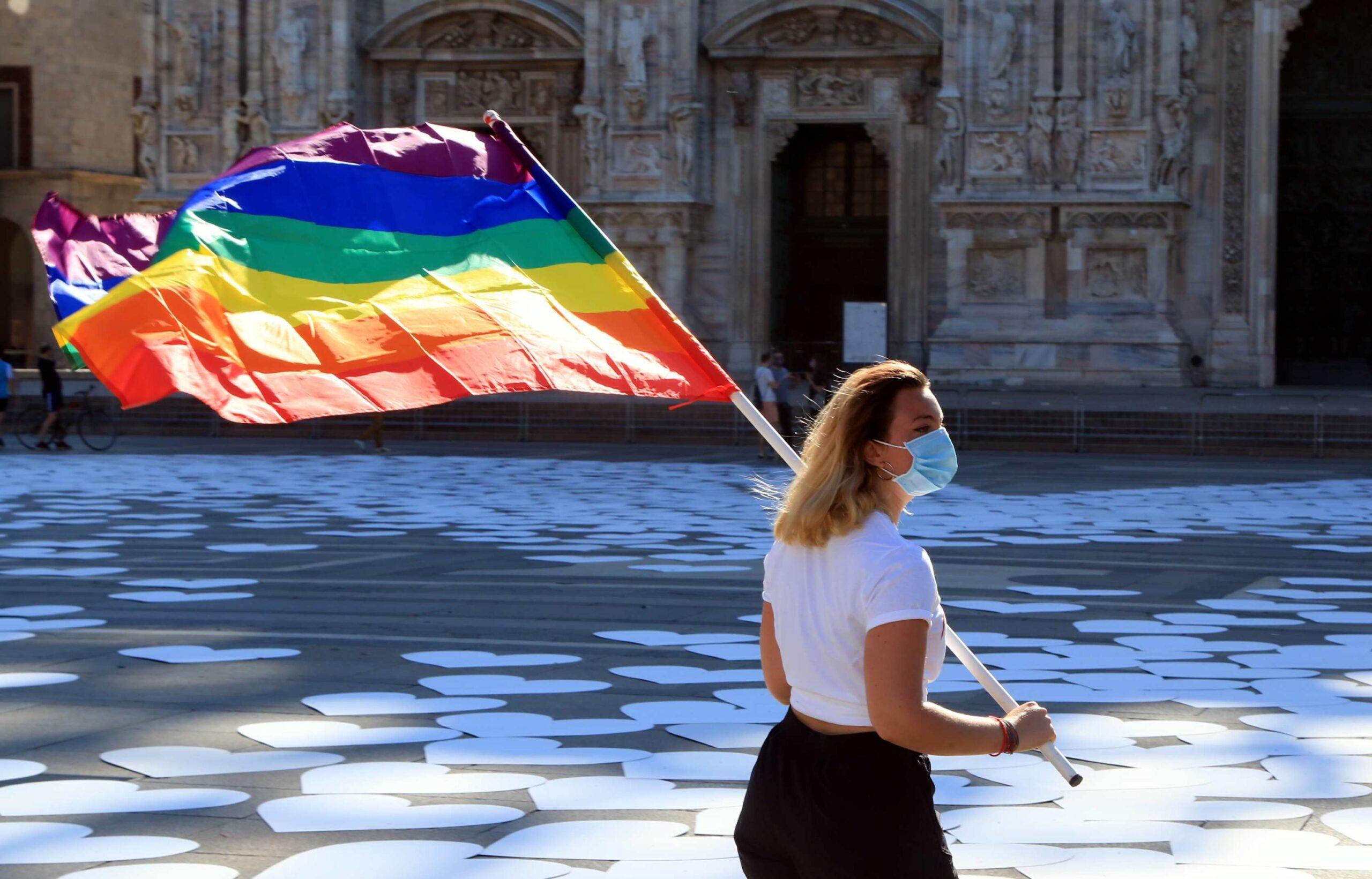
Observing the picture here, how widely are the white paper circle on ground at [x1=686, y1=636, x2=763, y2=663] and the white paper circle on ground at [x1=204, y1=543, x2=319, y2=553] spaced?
5192 mm

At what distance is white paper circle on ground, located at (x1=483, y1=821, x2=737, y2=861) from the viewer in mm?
5375

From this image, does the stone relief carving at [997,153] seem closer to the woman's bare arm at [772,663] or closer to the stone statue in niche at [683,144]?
the stone statue in niche at [683,144]

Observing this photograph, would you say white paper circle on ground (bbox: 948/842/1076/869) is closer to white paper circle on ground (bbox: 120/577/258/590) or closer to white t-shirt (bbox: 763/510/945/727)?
white t-shirt (bbox: 763/510/945/727)

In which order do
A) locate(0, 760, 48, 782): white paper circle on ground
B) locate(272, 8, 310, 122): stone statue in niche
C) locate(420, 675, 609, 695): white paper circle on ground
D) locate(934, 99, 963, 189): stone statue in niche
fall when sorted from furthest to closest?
1. locate(272, 8, 310, 122): stone statue in niche
2. locate(934, 99, 963, 189): stone statue in niche
3. locate(420, 675, 609, 695): white paper circle on ground
4. locate(0, 760, 48, 782): white paper circle on ground

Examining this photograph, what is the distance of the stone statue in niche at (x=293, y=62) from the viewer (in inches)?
1428

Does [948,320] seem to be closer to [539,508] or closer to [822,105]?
[822,105]

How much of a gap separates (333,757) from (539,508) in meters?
11.1

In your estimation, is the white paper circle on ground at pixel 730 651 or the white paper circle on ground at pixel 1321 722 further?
the white paper circle on ground at pixel 730 651

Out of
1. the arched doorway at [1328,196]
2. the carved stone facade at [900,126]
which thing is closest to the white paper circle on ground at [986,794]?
the carved stone facade at [900,126]

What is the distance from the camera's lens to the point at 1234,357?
32.7 metres

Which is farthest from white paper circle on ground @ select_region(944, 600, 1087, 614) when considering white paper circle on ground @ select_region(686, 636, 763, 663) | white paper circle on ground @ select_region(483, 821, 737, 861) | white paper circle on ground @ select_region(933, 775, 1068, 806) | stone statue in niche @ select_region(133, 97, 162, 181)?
stone statue in niche @ select_region(133, 97, 162, 181)

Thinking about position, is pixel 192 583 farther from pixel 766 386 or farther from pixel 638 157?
pixel 638 157

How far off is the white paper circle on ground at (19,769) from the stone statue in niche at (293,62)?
3090cm

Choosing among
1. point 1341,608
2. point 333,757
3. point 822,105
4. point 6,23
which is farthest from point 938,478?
point 6,23
